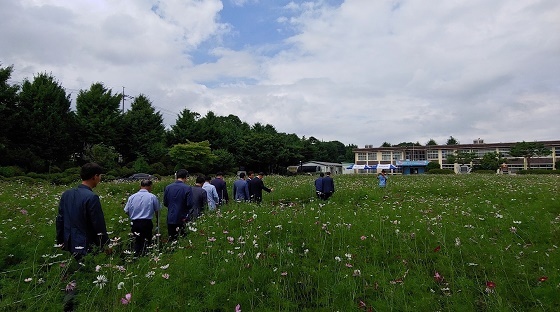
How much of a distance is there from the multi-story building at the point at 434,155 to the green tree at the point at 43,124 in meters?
70.7

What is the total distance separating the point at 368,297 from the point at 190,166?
1442 inches

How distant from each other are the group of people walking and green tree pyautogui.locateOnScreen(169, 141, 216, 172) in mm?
28337

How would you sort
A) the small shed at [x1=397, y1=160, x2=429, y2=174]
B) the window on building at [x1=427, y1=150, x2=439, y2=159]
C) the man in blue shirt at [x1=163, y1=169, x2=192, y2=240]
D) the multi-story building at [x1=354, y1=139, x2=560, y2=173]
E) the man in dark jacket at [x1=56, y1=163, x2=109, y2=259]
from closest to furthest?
the man in dark jacket at [x1=56, y1=163, x2=109, y2=259], the man in blue shirt at [x1=163, y1=169, x2=192, y2=240], the multi-story building at [x1=354, y1=139, x2=560, y2=173], the small shed at [x1=397, y1=160, x2=429, y2=174], the window on building at [x1=427, y1=150, x2=439, y2=159]

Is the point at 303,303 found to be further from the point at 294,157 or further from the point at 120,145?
the point at 294,157

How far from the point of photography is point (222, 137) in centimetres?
5197

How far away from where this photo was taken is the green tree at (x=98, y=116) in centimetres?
3869

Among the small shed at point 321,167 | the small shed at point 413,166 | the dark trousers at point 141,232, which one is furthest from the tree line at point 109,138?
the small shed at point 413,166

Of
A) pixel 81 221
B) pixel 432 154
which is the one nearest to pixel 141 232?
pixel 81 221

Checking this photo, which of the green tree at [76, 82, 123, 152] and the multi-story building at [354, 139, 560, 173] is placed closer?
the green tree at [76, 82, 123, 152]

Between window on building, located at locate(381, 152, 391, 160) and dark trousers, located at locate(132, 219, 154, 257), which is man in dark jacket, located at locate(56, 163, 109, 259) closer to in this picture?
dark trousers, located at locate(132, 219, 154, 257)

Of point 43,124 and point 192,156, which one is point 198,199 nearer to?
point 192,156

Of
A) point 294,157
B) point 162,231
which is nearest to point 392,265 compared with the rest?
point 162,231

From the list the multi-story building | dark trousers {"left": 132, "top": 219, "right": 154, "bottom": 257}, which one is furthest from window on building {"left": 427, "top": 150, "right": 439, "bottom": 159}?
dark trousers {"left": 132, "top": 219, "right": 154, "bottom": 257}

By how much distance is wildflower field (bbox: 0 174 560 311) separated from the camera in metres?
3.45
